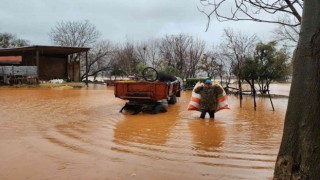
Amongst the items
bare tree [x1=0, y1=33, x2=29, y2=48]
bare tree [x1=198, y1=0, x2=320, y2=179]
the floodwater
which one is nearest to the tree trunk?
bare tree [x1=198, y1=0, x2=320, y2=179]

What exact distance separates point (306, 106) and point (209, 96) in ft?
28.2

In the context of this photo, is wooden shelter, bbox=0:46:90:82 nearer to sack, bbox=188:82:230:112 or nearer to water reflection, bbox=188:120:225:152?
sack, bbox=188:82:230:112

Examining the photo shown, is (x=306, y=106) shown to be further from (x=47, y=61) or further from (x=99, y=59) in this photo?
(x=99, y=59)

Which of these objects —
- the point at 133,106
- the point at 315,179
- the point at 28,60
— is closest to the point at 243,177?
the point at 315,179

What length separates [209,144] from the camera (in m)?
7.77

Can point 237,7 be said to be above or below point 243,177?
above

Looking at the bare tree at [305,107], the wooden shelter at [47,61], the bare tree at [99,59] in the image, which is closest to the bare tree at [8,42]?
the bare tree at [99,59]

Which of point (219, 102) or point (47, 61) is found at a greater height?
point (47, 61)

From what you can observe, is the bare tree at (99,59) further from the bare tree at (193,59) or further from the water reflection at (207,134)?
the water reflection at (207,134)

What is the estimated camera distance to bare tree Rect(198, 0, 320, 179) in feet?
11.7

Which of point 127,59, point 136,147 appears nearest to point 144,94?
point 136,147

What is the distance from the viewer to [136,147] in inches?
286

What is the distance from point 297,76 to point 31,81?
1297 inches

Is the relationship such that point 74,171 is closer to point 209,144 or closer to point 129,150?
point 129,150
